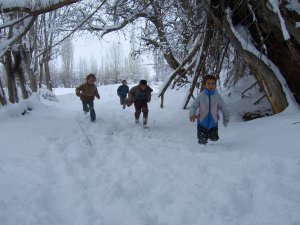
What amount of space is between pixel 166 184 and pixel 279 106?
3361mm

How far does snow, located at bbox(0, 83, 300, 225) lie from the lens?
3.17 m

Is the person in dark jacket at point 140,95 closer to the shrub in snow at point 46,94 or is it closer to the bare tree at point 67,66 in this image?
the shrub in snow at point 46,94

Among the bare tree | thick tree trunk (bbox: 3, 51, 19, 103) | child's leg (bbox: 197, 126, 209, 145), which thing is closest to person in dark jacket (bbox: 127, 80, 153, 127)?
child's leg (bbox: 197, 126, 209, 145)

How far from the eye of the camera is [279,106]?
20.4 ft

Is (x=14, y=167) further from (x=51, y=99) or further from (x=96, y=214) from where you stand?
(x=51, y=99)

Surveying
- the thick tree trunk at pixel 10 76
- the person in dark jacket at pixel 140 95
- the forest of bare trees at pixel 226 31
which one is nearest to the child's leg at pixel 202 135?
the forest of bare trees at pixel 226 31

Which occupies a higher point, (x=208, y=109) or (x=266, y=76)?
(x=266, y=76)

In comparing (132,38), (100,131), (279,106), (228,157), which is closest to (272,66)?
(279,106)

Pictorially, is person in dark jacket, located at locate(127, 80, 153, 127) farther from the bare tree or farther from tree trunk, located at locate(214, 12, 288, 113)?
the bare tree

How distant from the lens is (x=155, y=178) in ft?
13.7

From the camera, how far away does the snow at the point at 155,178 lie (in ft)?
10.4

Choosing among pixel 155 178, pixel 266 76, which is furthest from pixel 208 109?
pixel 155 178

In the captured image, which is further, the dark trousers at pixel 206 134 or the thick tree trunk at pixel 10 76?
the thick tree trunk at pixel 10 76

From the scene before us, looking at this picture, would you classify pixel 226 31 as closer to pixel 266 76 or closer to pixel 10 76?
pixel 266 76
